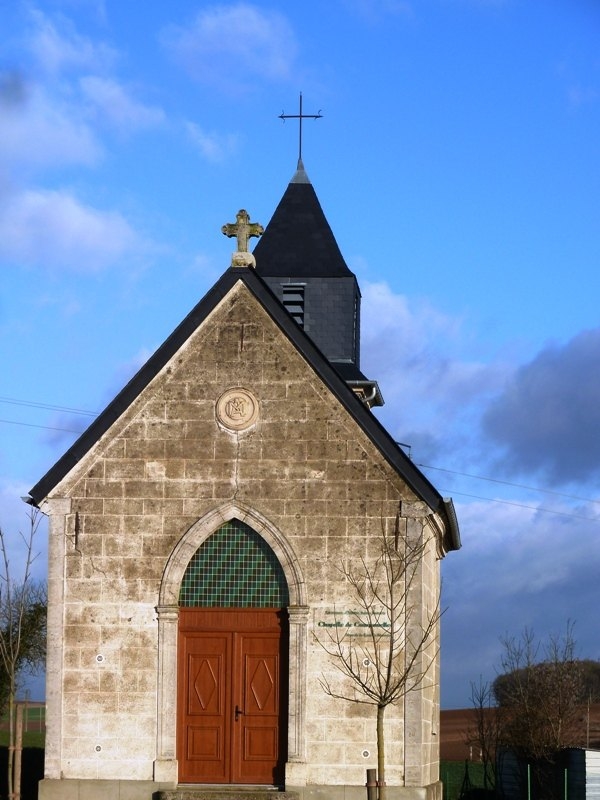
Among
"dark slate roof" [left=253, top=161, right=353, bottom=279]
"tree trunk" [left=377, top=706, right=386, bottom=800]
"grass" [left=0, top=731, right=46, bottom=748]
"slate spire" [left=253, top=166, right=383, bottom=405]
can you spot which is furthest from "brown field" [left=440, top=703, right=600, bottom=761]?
"tree trunk" [left=377, top=706, right=386, bottom=800]

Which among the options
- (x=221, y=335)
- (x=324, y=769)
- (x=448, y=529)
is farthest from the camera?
(x=448, y=529)

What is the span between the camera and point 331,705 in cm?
2158

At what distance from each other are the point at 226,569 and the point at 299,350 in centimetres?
364

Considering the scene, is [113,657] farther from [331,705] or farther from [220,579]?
[331,705]

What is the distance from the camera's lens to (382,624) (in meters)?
21.8

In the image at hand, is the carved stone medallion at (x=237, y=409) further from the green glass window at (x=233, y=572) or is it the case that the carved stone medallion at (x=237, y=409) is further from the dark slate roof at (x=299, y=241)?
the dark slate roof at (x=299, y=241)

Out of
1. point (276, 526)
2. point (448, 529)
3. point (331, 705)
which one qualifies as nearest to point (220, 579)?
point (276, 526)

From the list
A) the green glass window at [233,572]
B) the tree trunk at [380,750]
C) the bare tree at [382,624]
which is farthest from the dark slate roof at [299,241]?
the tree trunk at [380,750]

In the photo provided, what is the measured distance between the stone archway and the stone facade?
0.02 metres

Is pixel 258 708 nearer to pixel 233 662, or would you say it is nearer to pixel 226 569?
pixel 233 662

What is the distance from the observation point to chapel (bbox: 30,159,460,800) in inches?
851

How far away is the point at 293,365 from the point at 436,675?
271 inches

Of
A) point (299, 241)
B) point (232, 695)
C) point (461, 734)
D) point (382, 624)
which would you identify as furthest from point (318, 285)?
point (461, 734)

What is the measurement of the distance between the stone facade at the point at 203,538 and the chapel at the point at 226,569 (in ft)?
0.08
